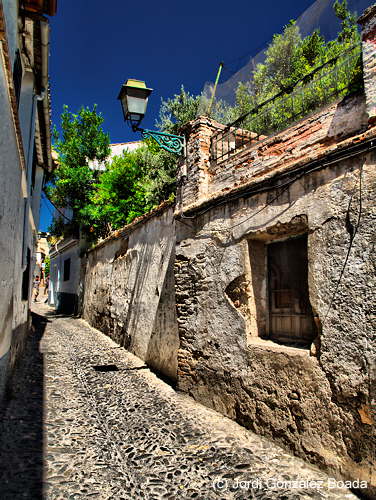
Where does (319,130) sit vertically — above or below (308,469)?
above

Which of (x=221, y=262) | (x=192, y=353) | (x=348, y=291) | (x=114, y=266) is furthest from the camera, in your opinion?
(x=114, y=266)

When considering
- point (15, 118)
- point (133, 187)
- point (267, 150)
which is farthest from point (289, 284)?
point (133, 187)

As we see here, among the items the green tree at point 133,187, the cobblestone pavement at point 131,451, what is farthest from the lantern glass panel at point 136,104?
the green tree at point 133,187

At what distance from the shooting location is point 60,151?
1538cm

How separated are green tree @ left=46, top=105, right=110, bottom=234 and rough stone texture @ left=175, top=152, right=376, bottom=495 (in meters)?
11.1

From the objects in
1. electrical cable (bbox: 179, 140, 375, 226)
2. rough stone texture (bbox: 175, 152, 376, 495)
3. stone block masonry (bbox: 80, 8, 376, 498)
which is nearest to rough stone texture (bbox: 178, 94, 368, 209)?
stone block masonry (bbox: 80, 8, 376, 498)

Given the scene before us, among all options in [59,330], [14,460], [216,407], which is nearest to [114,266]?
[59,330]

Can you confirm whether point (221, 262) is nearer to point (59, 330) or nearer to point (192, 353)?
point (192, 353)

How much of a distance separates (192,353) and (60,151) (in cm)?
1326

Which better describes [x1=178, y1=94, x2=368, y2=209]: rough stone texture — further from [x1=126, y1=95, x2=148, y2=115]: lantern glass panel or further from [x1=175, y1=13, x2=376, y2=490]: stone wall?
[x1=126, y1=95, x2=148, y2=115]: lantern glass panel

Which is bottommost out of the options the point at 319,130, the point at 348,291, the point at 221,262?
the point at 348,291

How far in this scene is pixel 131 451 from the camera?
139 inches

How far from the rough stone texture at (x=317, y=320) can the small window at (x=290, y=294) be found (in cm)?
13

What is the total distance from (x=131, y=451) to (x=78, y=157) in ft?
46.3
